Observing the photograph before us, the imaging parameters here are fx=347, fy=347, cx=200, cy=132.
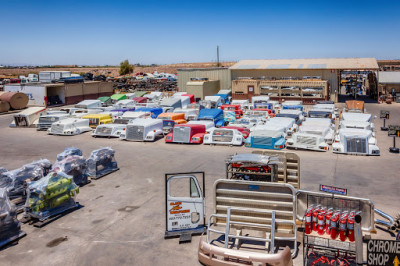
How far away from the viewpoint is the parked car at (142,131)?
71.5ft

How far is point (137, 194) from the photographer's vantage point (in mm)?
12445

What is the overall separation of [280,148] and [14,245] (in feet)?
46.2

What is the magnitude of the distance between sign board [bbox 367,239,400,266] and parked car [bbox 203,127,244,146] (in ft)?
46.1

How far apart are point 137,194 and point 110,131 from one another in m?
11.9

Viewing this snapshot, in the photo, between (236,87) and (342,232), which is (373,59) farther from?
(342,232)

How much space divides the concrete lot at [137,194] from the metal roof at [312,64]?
2231 cm

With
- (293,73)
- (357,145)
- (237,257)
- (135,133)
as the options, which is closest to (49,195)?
(237,257)

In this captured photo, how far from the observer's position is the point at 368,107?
37844mm

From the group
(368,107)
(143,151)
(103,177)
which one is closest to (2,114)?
(143,151)

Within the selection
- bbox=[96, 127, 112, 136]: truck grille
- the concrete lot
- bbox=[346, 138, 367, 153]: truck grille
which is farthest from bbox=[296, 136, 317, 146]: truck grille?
bbox=[96, 127, 112, 136]: truck grille

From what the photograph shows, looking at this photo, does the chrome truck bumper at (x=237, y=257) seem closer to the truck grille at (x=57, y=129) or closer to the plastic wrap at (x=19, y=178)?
the plastic wrap at (x=19, y=178)

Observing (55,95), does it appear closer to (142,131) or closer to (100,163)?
(142,131)

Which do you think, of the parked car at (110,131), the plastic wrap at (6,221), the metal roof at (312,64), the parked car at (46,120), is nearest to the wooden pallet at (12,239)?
the plastic wrap at (6,221)

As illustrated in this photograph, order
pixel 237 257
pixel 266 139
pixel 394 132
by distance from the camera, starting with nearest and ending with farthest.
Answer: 1. pixel 237 257
2. pixel 394 132
3. pixel 266 139
